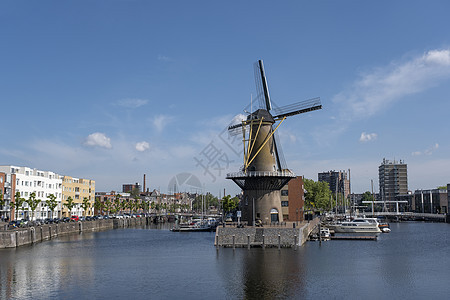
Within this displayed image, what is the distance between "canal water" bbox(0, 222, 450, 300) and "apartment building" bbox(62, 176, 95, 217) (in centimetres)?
9196

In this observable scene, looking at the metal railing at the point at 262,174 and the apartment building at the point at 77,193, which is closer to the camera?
the metal railing at the point at 262,174

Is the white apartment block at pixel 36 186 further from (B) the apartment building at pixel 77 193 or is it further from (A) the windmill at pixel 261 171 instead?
(A) the windmill at pixel 261 171

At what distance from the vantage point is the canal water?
135 ft

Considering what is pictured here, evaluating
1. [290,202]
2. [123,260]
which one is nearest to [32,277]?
[123,260]

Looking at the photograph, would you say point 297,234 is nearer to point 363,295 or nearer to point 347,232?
point 363,295

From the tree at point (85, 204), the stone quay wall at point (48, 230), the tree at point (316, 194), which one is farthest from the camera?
the tree at point (316, 194)

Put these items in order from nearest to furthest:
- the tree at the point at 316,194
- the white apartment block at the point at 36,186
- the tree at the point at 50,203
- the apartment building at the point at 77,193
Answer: the white apartment block at the point at 36,186, the tree at the point at 50,203, the apartment building at the point at 77,193, the tree at the point at 316,194

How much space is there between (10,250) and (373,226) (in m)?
88.2

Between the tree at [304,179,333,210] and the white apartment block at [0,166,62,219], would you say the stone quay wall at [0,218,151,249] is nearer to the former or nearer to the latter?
the white apartment block at [0,166,62,219]

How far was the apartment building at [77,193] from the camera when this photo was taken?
164250mm

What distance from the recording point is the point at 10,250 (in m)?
74.1

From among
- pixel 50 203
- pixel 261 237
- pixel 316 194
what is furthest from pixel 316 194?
pixel 261 237

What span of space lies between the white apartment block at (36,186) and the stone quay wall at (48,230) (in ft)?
55.7

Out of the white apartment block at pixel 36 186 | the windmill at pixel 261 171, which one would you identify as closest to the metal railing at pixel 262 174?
the windmill at pixel 261 171
